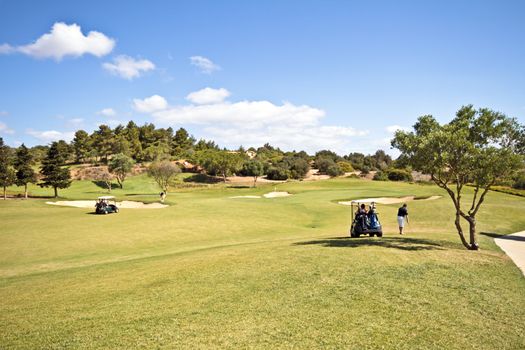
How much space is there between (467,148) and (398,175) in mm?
80710

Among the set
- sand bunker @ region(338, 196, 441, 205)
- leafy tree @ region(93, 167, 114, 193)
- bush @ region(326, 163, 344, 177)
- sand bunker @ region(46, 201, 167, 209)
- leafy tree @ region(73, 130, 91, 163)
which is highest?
leafy tree @ region(73, 130, 91, 163)

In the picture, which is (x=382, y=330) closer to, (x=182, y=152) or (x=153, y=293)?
(x=153, y=293)

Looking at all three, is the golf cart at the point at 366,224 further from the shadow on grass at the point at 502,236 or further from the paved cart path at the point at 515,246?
the shadow on grass at the point at 502,236

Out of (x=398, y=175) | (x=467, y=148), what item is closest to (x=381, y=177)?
(x=398, y=175)

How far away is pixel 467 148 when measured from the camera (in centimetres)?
1853

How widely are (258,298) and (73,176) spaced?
94405mm

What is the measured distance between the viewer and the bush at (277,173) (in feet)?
333

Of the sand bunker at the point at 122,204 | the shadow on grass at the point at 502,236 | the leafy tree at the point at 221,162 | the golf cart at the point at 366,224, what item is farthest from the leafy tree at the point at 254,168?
the golf cart at the point at 366,224

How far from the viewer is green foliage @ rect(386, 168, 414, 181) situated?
9306cm

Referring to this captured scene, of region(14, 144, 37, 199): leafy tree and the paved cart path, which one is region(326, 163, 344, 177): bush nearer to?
region(14, 144, 37, 199): leafy tree

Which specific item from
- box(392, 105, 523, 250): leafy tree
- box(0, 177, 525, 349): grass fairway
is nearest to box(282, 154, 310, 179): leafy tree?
box(0, 177, 525, 349): grass fairway

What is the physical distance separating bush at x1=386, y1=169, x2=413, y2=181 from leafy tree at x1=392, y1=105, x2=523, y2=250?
77520 mm

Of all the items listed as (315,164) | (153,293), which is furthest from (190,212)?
(315,164)

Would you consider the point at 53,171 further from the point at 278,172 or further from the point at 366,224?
the point at 278,172
